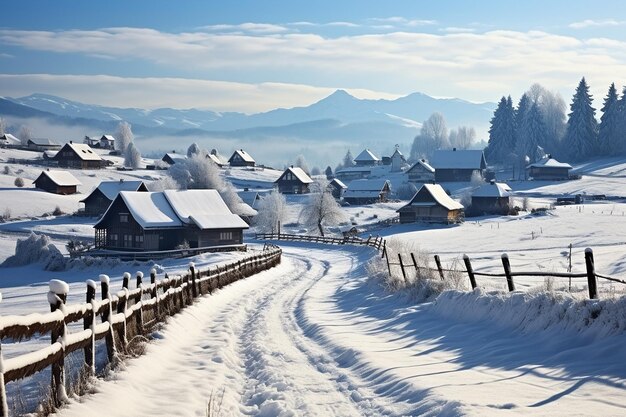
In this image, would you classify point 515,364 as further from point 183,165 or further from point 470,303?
point 183,165

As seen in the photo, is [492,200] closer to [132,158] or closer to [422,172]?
[422,172]

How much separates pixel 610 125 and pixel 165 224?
11212 cm

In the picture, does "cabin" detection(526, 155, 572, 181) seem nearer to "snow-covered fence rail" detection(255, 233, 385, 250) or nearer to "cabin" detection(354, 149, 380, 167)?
"cabin" detection(354, 149, 380, 167)

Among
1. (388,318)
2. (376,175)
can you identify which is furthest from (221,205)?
(376,175)

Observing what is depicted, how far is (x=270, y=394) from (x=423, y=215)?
3450 inches

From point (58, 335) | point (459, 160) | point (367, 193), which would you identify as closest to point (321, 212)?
point (367, 193)

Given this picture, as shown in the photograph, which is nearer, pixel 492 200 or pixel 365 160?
pixel 492 200

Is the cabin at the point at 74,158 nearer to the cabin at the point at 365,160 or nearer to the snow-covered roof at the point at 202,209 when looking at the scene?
the cabin at the point at 365,160

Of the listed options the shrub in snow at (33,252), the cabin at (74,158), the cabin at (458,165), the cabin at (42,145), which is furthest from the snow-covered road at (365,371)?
the cabin at (42,145)

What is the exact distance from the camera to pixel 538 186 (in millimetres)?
128500

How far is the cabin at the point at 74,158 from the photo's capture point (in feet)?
472

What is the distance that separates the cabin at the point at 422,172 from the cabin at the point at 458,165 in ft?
11.4

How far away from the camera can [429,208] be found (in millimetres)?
95750

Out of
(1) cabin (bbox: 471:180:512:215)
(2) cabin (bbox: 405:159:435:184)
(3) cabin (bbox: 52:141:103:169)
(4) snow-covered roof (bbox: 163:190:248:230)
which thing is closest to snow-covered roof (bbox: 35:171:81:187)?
(3) cabin (bbox: 52:141:103:169)
